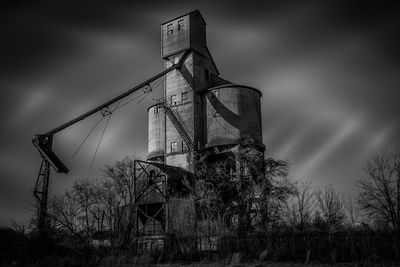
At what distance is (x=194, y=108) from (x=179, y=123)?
207cm

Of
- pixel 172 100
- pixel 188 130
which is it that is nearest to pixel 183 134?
pixel 188 130

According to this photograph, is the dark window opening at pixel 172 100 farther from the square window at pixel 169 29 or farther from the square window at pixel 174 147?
the square window at pixel 169 29

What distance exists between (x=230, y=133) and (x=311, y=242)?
1623 cm

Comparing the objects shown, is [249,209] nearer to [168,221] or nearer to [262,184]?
[262,184]

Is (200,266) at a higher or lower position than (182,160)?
lower

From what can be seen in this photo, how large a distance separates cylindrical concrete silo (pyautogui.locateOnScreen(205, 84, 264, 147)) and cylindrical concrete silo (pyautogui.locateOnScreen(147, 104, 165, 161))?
5621 millimetres

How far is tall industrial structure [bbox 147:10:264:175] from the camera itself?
36500mm

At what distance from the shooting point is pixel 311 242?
2119cm

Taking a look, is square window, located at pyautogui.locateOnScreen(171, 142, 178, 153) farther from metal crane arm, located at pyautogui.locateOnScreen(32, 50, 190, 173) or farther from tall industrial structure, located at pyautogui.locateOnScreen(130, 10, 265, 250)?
metal crane arm, located at pyautogui.locateOnScreen(32, 50, 190, 173)

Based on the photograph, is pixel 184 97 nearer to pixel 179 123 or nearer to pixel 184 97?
pixel 184 97

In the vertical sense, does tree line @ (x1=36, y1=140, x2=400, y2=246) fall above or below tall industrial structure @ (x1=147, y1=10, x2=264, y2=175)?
below

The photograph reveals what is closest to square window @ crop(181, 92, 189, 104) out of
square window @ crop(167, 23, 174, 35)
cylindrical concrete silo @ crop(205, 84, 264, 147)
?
cylindrical concrete silo @ crop(205, 84, 264, 147)

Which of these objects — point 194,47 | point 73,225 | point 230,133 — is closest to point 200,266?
point 73,225

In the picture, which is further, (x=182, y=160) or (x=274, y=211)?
(x=182, y=160)
